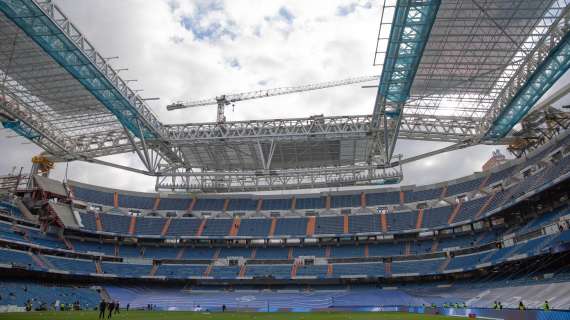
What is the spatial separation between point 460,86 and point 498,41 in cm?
625

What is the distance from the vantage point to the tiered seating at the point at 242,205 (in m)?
64.0

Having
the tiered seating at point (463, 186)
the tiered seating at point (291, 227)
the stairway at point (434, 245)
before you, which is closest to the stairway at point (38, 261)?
the tiered seating at point (291, 227)

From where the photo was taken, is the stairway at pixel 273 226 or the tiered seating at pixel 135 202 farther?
the tiered seating at pixel 135 202

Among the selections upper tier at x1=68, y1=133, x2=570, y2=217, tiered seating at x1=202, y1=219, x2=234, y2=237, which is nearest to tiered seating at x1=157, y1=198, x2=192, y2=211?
upper tier at x1=68, y1=133, x2=570, y2=217

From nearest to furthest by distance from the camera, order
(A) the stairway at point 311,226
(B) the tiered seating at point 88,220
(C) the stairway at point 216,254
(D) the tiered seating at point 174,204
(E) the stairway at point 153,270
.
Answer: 1. (E) the stairway at point 153,270
2. (B) the tiered seating at point 88,220
3. (C) the stairway at point 216,254
4. (A) the stairway at point 311,226
5. (D) the tiered seating at point 174,204

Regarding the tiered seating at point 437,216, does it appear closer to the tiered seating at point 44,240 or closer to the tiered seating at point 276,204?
the tiered seating at point 276,204

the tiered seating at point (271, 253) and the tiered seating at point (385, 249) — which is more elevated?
the tiered seating at point (385, 249)

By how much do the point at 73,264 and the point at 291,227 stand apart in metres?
28.8

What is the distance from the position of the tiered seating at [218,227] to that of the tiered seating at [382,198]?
71.4 ft

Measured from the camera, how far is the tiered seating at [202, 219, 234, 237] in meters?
57.7

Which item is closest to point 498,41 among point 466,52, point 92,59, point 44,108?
point 466,52

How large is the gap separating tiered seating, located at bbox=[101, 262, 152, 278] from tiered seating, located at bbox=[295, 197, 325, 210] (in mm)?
24080

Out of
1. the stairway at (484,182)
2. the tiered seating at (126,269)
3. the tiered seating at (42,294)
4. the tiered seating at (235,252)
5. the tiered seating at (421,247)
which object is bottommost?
the tiered seating at (42,294)

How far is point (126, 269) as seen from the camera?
5234cm
